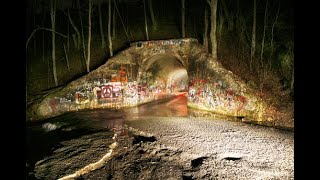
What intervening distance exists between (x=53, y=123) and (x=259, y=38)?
21.8 metres

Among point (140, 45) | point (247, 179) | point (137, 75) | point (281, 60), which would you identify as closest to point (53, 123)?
point (137, 75)

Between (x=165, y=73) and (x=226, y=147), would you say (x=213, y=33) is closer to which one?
(x=165, y=73)

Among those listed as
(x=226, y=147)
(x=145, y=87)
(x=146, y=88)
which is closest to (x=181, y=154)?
(x=226, y=147)

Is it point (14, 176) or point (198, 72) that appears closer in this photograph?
point (14, 176)

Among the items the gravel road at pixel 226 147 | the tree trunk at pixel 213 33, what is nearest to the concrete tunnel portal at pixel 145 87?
the tree trunk at pixel 213 33

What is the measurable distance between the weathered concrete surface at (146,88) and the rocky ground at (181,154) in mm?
2935

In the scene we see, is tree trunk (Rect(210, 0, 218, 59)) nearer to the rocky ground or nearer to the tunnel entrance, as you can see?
the tunnel entrance

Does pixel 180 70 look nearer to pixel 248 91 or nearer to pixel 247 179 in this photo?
pixel 248 91

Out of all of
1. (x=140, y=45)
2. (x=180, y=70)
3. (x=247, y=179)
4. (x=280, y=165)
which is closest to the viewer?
(x=247, y=179)

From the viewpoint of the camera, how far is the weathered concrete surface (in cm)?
1644

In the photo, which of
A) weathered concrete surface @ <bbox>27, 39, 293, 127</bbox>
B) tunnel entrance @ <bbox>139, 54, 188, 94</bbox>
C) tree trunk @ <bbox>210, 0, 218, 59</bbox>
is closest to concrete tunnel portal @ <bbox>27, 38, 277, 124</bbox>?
weathered concrete surface @ <bbox>27, 39, 293, 127</bbox>

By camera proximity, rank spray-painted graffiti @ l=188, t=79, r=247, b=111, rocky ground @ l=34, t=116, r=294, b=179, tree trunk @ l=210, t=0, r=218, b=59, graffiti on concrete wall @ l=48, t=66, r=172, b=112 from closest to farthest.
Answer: rocky ground @ l=34, t=116, r=294, b=179 → spray-painted graffiti @ l=188, t=79, r=247, b=111 → graffiti on concrete wall @ l=48, t=66, r=172, b=112 → tree trunk @ l=210, t=0, r=218, b=59

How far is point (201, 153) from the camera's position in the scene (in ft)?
33.8

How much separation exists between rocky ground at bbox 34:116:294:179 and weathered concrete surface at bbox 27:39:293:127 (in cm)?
293
